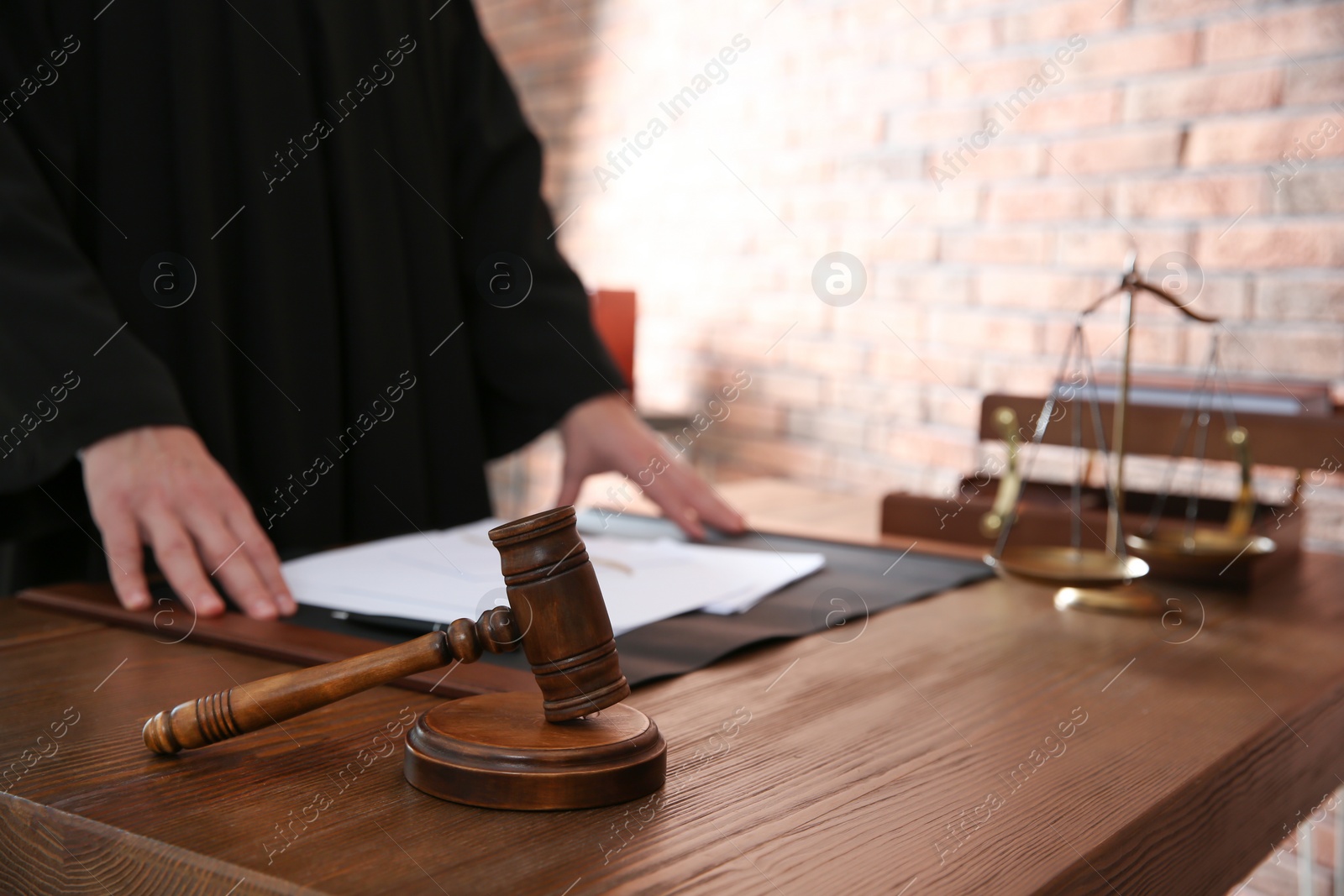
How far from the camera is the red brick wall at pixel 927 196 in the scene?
1893mm

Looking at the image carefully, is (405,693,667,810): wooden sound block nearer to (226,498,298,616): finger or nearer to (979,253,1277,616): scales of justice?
(226,498,298,616): finger

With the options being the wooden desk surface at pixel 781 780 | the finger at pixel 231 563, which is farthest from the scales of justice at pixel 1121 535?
the finger at pixel 231 563

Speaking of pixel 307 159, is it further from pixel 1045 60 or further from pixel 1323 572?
pixel 1045 60

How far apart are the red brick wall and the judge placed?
1.15 metres

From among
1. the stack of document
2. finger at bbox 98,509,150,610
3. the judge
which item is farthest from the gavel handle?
the judge

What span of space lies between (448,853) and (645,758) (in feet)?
0.36

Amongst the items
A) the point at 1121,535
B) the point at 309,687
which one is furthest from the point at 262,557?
the point at 1121,535

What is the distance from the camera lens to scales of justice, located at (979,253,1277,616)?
3.27ft

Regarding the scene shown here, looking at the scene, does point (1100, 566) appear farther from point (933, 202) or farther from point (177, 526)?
point (933, 202)

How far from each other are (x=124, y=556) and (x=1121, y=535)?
99cm

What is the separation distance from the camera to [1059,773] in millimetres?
587

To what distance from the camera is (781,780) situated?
55 cm

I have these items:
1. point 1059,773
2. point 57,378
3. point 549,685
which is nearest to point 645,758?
point 549,685

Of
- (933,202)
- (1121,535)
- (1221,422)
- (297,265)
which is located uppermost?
(933,202)
